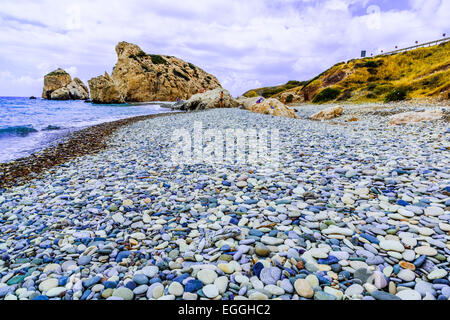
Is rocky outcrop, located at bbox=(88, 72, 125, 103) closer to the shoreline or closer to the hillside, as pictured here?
the hillside

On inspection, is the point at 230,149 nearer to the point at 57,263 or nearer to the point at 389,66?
the point at 57,263

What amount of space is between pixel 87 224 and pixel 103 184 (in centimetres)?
226

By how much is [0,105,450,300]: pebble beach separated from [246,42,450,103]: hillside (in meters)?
34.3

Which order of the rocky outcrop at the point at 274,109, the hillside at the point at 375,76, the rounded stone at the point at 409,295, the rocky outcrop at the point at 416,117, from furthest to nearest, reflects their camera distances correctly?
1. the hillside at the point at 375,76
2. the rocky outcrop at the point at 274,109
3. the rocky outcrop at the point at 416,117
4. the rounded stone at the point at 409,295

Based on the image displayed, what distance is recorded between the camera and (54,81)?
120m

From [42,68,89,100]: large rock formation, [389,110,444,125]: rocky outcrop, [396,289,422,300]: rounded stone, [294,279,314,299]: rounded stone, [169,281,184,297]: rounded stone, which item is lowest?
[169,281,184,297]: rounded stone

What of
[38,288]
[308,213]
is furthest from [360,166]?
[38,288]

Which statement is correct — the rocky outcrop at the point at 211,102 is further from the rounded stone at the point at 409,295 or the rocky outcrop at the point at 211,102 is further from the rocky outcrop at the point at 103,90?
the rocky outcrop at the point at 103,90

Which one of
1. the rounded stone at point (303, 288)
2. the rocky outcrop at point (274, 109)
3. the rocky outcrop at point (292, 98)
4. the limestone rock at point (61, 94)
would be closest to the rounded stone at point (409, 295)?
the rounded stone at point (303, 288)

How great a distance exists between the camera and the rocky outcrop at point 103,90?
68312 mm

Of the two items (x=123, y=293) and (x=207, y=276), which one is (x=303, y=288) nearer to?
(x=207, y=276)

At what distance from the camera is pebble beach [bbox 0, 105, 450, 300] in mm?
2777

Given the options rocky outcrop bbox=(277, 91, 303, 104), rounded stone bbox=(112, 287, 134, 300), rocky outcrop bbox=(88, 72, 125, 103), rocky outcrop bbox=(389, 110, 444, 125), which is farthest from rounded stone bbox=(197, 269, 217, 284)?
rocky outcrop bbox=(88, 72, 125, 103)
